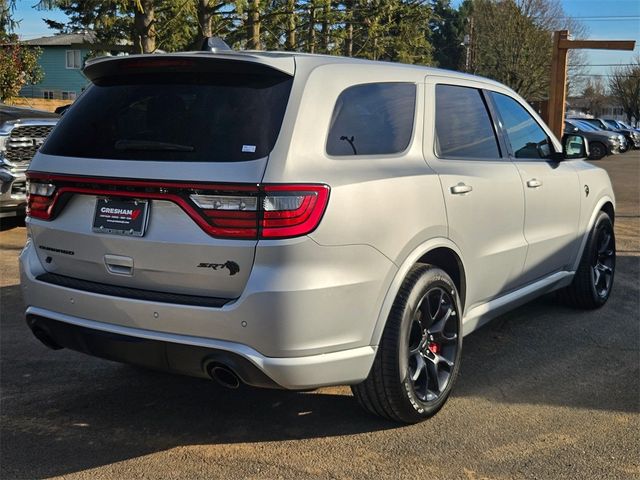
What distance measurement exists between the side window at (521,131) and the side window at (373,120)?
1192 mm

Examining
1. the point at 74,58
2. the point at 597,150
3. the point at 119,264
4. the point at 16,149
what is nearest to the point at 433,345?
the point at 119,264

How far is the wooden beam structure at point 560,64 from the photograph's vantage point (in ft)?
45.9

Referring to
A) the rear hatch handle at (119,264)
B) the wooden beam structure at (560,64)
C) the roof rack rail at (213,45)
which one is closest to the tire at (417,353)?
the rear hatch handle at (119,264)

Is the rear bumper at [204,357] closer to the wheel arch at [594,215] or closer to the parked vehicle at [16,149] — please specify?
the wheel arch at [594,215]

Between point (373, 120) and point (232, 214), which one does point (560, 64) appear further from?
point (232, 214)

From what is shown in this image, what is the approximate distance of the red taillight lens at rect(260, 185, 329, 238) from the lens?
283 centimetres

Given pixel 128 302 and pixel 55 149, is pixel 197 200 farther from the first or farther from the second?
pixel 55 149

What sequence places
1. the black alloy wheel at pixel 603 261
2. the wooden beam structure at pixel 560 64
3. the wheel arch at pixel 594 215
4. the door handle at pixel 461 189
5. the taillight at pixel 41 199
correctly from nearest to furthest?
1. the taillight at pixel 41 199
2. the door handle at pixel 461 189
3. the wheel arch at pixel 594 215
4. the black alloy wheel at pixel 603 261
5. the wooden beam structure at pixel 560 64

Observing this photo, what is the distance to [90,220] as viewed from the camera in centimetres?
319

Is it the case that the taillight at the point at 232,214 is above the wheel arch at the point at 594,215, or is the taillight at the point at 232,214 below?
above

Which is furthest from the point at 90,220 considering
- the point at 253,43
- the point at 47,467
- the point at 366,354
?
the point at 253,43

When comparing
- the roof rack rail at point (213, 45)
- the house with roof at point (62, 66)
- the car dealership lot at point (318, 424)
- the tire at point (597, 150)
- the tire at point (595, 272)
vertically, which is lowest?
the tire at point (597, 150)

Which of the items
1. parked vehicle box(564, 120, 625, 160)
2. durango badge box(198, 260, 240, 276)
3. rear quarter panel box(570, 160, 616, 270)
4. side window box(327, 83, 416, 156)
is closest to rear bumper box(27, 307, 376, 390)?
durango badge box(198, 260, 240, 276)

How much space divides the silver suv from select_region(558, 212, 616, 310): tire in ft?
6.78
